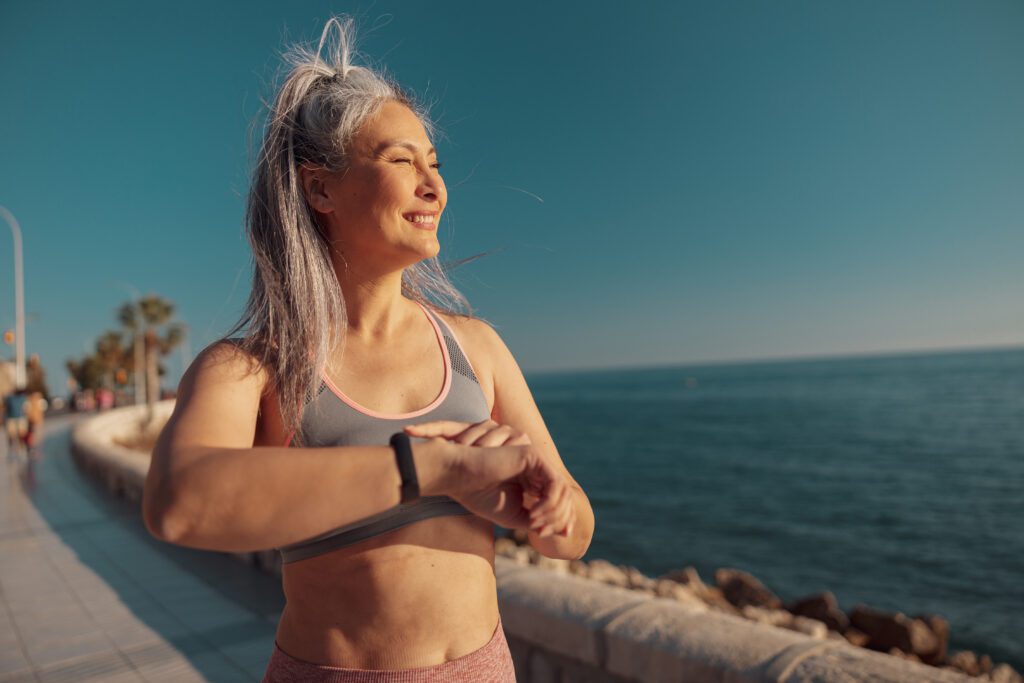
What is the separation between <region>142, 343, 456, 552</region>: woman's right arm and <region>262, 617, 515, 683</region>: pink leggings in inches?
15.3

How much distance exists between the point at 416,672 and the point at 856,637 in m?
10.4

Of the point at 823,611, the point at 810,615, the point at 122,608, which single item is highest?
the point at 122,608

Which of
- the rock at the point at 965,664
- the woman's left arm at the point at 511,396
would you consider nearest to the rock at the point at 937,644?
the rock at the point at 965,664

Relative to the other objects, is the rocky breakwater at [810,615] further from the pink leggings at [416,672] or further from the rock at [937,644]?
the pink leggings at [416,672]

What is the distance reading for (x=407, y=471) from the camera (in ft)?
3.26

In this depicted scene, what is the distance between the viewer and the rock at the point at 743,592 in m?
11.4

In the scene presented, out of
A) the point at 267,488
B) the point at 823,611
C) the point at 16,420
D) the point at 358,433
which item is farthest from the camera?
the point at 16,420

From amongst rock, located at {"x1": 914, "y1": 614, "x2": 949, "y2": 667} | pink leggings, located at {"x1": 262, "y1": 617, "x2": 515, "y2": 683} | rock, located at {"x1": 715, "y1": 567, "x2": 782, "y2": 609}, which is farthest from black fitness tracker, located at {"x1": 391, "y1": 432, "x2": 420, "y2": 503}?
rock, located at {"x1": 715, "y1": 567, "x2": 782, "y2": 609}

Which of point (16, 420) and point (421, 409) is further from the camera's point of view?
point (16, 420)

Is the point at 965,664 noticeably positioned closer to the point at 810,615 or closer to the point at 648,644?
the point at 810,615

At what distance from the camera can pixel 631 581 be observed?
28.2 ft

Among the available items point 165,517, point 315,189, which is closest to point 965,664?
point 315,189

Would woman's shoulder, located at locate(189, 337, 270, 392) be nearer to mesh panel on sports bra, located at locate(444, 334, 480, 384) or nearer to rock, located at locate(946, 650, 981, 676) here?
mesh panel on sports bra, located at locate(444, 334, 480, 384)

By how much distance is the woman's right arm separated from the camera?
0.94 metres
